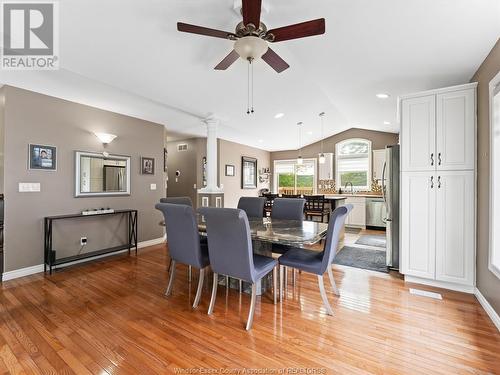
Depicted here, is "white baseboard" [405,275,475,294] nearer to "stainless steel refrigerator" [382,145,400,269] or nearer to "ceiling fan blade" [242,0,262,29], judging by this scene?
"stainless steel refrigerator" [382,145,400,269]

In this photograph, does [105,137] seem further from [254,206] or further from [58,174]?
[254,206]

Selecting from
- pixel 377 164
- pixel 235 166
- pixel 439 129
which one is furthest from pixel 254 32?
pixel 377 164

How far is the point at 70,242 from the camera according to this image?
3602 mm

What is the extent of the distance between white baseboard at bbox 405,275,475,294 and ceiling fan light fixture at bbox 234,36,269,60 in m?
3.09

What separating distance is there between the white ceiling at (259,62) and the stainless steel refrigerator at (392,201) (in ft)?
3.19

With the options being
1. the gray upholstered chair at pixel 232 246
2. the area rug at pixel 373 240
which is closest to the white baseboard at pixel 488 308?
the gray upholstered chair at pixel 232 246

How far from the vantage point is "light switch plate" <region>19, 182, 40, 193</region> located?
3.10 meters

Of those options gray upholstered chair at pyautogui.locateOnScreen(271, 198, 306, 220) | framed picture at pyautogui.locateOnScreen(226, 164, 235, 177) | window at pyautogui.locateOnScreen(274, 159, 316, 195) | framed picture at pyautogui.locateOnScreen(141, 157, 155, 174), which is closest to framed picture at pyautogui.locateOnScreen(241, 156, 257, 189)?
framed picture at pyautogui.locateOnScreen(226, 164, 235, 177)

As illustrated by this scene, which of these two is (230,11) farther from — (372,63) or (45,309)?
(45,309)

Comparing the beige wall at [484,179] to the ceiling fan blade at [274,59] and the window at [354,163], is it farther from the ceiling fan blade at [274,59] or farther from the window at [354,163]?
the window at [354,163]

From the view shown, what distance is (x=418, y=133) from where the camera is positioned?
9.30 feet

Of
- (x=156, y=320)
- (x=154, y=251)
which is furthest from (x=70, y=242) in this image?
(x=156, y=320)

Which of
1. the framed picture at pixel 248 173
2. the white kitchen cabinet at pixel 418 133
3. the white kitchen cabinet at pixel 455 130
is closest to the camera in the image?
the white kitchen cabinet at pixel 455 130

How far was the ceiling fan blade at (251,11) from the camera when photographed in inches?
66.1
